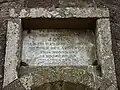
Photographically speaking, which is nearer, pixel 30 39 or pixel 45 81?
pixel 45 81

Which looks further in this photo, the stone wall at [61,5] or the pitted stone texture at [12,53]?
the stone wall at [61,5]

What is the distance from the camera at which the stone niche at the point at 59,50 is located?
9.37 feet

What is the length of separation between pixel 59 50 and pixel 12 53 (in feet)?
1.79

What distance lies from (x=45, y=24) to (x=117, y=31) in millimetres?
924

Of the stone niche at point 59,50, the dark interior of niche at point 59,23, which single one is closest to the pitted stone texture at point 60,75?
the stone niche at point 59,50

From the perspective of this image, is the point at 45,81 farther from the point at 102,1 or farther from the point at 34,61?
the point at 102,1

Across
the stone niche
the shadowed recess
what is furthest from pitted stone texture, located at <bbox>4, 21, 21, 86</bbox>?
the shadowed recess

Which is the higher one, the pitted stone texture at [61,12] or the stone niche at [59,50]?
the pitted stone texture at [61,12]

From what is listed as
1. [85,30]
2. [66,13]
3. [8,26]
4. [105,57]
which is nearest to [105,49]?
[105,57]

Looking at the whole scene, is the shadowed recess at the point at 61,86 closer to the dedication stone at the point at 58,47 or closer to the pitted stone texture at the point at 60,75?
the pitted stone texture at the point at 60,75

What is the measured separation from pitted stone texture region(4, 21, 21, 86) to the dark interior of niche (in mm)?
171

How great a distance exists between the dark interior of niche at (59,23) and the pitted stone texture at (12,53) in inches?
6.7

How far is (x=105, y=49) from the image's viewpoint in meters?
3.08

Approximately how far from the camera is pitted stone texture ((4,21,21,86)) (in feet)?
9.50
